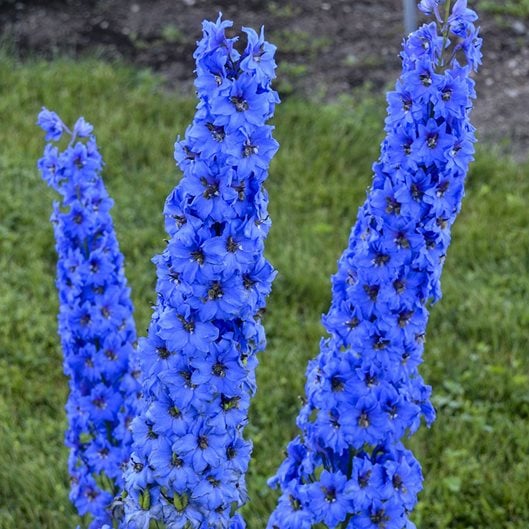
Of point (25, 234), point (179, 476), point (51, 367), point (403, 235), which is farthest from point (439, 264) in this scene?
point (25, 234)

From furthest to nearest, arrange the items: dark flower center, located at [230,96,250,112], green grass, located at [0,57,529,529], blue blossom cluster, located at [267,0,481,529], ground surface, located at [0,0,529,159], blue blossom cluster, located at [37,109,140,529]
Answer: ground surface, located at [0,0,529,159]
green grass, located at [0,57,529,529]
blue blossom cluster, located at [37,109,140,529]
blue blossom cluster, located at [267,0,481,529]
dark flower center, located at [230,96,250,112]

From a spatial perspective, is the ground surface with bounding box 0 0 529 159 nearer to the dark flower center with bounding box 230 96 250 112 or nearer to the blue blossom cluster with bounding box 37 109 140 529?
the blue blossom cluster with bounding box 37 109 140 529

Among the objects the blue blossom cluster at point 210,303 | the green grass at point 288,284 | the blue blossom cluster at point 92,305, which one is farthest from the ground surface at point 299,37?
the blue blossom cluster at point 210,303

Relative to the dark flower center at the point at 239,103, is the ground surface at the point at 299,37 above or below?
above

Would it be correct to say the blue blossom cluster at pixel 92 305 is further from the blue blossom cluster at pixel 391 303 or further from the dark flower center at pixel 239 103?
the dark flower center at pixel 239 103

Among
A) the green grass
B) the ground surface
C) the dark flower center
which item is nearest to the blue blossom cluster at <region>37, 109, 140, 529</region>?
the green grass

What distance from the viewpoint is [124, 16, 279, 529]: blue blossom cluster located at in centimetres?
201

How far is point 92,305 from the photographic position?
9.64 ft

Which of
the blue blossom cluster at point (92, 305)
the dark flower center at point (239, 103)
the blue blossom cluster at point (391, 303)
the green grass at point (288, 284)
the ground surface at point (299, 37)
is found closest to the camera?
the dark flower center at point (239, 103)

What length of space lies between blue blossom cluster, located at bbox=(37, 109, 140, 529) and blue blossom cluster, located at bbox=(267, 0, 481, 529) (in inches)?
24.1

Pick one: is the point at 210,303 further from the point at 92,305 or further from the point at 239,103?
the point at 92,305

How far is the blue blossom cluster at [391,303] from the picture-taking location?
237 cm

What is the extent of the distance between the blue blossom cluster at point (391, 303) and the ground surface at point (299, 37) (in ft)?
14.6

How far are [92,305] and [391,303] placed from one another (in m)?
0.99
